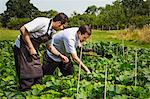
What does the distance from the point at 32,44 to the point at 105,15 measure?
46.4 metres

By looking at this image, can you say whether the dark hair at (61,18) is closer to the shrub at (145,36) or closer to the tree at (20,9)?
the shrub at (145,36)

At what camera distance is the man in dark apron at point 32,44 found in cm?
495

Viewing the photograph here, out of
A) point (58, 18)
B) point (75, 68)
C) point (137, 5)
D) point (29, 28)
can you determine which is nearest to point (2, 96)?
point (29, 28)

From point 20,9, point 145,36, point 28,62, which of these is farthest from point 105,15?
point 28,62

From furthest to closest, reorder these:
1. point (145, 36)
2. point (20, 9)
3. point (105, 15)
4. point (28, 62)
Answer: point (20, 9) → point (105, 15) → point (145, 36) → point (28, 62)

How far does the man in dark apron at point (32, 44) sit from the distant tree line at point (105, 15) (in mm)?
31109

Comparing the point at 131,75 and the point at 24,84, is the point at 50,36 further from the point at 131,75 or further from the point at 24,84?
the point at 131,75

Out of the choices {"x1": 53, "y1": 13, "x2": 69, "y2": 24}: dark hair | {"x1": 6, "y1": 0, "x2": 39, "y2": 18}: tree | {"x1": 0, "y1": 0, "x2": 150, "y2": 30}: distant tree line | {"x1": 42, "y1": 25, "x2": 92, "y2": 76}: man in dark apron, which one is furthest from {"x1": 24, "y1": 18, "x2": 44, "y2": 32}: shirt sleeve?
{"x1": 6, "y1": 0, "x2": 39, "y2": 18}: tree

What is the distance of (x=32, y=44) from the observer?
206 inches

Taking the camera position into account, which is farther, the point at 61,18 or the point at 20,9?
the point at 20,9

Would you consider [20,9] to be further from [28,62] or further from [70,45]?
[28,62]

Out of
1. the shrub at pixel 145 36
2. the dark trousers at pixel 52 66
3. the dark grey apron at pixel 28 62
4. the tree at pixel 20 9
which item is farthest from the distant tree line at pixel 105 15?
the dark grey apron at pixel 28 62

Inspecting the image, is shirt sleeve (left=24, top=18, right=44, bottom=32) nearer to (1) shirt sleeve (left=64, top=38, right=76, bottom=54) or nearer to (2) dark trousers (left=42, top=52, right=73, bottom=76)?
(1) shirt sleeve (left=64, top=38, right=76, bottom=54)

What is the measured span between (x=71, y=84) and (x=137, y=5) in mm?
54082
